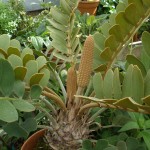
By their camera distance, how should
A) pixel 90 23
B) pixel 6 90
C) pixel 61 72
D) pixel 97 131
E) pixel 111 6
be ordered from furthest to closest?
pixel 111 6 → pixel 90 23 → pixel 61 72 → pixel 97 131 → pixel 6 90

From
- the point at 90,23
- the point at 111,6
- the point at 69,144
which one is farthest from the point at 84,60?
the point at 111,6

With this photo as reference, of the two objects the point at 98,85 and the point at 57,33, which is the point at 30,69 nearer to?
the point at 98,85

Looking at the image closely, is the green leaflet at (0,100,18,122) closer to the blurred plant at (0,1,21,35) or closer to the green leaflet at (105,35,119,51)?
the green leaflet at (105,35,119,51)

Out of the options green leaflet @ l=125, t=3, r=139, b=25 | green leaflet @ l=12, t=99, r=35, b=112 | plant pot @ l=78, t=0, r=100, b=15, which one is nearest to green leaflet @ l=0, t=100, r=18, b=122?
green leaflet @ l=12, t=99, r=35, b=112

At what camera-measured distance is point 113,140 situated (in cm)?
91

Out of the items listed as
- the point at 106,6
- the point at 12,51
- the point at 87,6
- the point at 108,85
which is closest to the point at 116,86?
the point at 108,85

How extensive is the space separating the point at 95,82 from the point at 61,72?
0.44 metres

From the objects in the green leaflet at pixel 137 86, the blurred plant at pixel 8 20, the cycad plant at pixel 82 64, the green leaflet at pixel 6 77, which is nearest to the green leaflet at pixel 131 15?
the cycad plant at pixel 82 64

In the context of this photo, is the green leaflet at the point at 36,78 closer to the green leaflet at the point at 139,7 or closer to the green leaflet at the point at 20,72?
the green leaflet at the point at 20,72

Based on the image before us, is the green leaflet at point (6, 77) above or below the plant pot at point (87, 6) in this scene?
above

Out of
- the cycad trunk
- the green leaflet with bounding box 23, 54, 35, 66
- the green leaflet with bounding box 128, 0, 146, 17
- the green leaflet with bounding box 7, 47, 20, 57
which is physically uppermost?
the green leaflet with bounding box 128, 0, 146, 17

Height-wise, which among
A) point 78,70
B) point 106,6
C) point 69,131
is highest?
point 78,70

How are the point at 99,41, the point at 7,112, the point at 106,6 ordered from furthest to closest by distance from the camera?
the point at 106,6, the point at 99,41, the point at 7,112

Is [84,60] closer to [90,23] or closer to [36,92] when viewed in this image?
[36,92]
